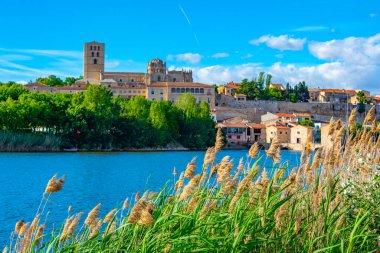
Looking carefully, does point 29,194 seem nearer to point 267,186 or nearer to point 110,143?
point 267,186

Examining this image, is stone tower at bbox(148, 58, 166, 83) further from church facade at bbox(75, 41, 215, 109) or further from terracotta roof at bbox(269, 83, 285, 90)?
terracotta roof at bbox(269, 83, 285, 90)

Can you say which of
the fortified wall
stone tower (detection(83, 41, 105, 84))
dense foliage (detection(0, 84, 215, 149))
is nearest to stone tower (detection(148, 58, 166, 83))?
stone tower (detection(83, 41, 105, 84))

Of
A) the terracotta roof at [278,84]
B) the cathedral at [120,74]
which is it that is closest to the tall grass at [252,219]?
the cathedral at [120,74]

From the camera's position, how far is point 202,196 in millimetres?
4875

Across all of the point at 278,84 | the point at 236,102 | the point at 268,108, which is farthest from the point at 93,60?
the point at 268,108

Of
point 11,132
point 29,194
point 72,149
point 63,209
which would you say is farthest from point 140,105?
point 63,209

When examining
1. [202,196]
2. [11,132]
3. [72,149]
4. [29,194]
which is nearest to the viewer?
[202,196]

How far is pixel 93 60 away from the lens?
128 m

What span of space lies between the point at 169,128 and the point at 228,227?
59.1 m

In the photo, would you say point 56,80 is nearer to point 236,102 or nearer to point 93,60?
point 93,60

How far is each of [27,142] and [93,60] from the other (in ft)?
259

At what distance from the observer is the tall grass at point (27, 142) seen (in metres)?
50.2

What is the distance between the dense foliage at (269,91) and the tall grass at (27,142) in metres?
54.9

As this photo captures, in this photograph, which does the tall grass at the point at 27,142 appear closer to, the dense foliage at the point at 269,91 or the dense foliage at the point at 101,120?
the dense foliage at the point at 101,120
